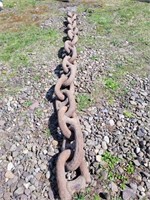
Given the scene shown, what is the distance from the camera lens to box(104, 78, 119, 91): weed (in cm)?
411

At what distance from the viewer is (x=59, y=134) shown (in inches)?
131

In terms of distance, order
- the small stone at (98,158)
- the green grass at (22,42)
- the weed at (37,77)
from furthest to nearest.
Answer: the green grass at (22,42), the weed at (37,77), the small stone at (98,158)

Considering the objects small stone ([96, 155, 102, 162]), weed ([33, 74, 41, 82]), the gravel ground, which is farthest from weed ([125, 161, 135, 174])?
weed ([33, 74, 41, 82])

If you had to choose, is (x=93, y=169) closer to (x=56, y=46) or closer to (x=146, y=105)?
(x=146, y=105)

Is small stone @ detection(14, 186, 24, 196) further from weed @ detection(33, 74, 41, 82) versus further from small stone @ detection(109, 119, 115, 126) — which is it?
weed @ detection(33, 74, 41, 82)

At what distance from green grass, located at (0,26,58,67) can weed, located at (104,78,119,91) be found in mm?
1361

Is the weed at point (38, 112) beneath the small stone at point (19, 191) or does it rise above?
above

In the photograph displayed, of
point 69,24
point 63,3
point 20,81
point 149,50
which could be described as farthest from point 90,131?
point 63,3

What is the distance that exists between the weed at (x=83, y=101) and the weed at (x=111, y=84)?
37cm

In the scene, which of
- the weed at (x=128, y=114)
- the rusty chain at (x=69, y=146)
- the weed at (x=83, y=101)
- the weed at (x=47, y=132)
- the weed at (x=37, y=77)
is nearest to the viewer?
the rusty chain at (x=69, y=146)

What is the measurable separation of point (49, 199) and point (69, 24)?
3.93 meters

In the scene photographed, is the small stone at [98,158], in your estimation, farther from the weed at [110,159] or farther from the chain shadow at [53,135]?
the chain shadow at [53,135]

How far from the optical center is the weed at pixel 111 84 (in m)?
4.11

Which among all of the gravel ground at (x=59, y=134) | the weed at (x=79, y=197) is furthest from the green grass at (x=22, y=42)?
the weed at (x=79, y=197)
